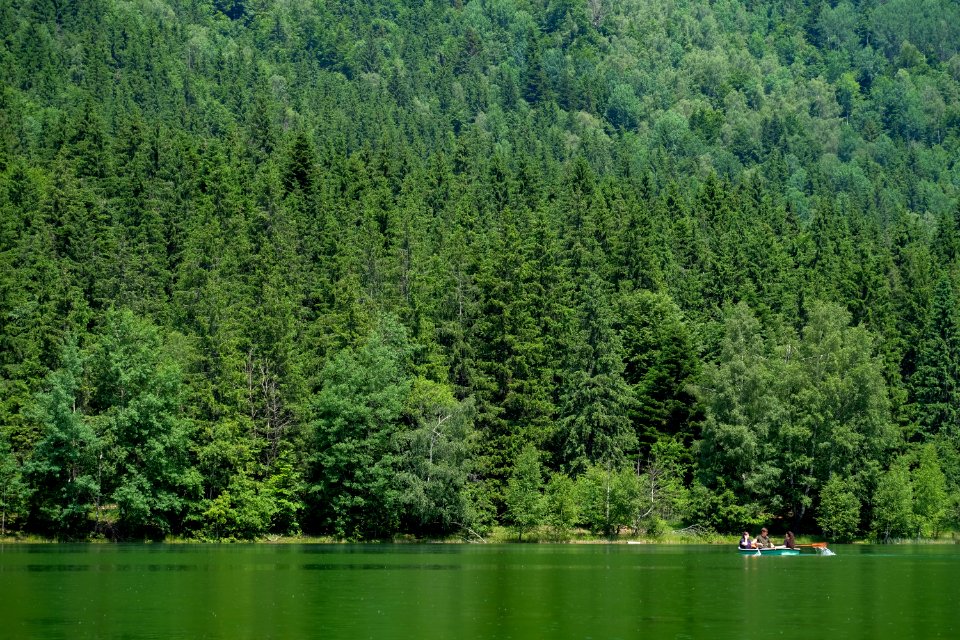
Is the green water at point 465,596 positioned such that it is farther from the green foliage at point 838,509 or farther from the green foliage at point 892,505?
the green foliage at point 892,505

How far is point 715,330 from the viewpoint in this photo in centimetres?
12412

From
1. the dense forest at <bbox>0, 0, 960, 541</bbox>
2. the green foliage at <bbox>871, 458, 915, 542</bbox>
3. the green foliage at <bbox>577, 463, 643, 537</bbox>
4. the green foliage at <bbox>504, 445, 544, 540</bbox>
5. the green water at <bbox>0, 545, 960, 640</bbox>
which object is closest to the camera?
the green water at <bbox>0, 545, 960, 640</bbox>

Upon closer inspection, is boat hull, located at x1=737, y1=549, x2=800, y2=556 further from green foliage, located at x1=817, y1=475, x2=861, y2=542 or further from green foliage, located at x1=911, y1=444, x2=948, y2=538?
green foliage, located at x1=911, y1=444, x2=948, y2=538

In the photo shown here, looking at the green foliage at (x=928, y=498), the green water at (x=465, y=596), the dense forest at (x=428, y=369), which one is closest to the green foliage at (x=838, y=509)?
the dense forest at (x=428, y=369)

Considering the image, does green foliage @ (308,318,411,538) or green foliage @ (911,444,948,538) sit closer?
green foliage @ (308,318,411,538)

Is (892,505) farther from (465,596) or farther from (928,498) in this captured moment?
(465,596)

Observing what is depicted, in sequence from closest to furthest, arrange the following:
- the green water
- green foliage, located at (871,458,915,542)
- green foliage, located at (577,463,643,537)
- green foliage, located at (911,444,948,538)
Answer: the green water, green foliage, located at (577,463,643,537), green foliage, located at (871,458,915,542), green foliage, located at (911,444,948,538)

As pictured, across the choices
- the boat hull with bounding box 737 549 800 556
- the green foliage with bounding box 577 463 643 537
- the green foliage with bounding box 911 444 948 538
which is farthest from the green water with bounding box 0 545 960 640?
the green foliage with bounding box 911 444 948 538

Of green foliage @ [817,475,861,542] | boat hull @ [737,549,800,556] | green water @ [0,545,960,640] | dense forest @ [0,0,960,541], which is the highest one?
dense forest @ [0,0,960,541]

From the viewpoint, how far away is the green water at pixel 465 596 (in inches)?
1683

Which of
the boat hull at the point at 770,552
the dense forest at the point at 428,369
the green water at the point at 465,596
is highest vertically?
the dense forest at the point at 428,369

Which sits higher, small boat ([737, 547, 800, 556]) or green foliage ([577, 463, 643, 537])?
green foliage ([577, 463, 643, 537])

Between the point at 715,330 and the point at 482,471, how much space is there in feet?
87.4

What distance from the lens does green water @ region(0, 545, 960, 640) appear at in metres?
42.8
